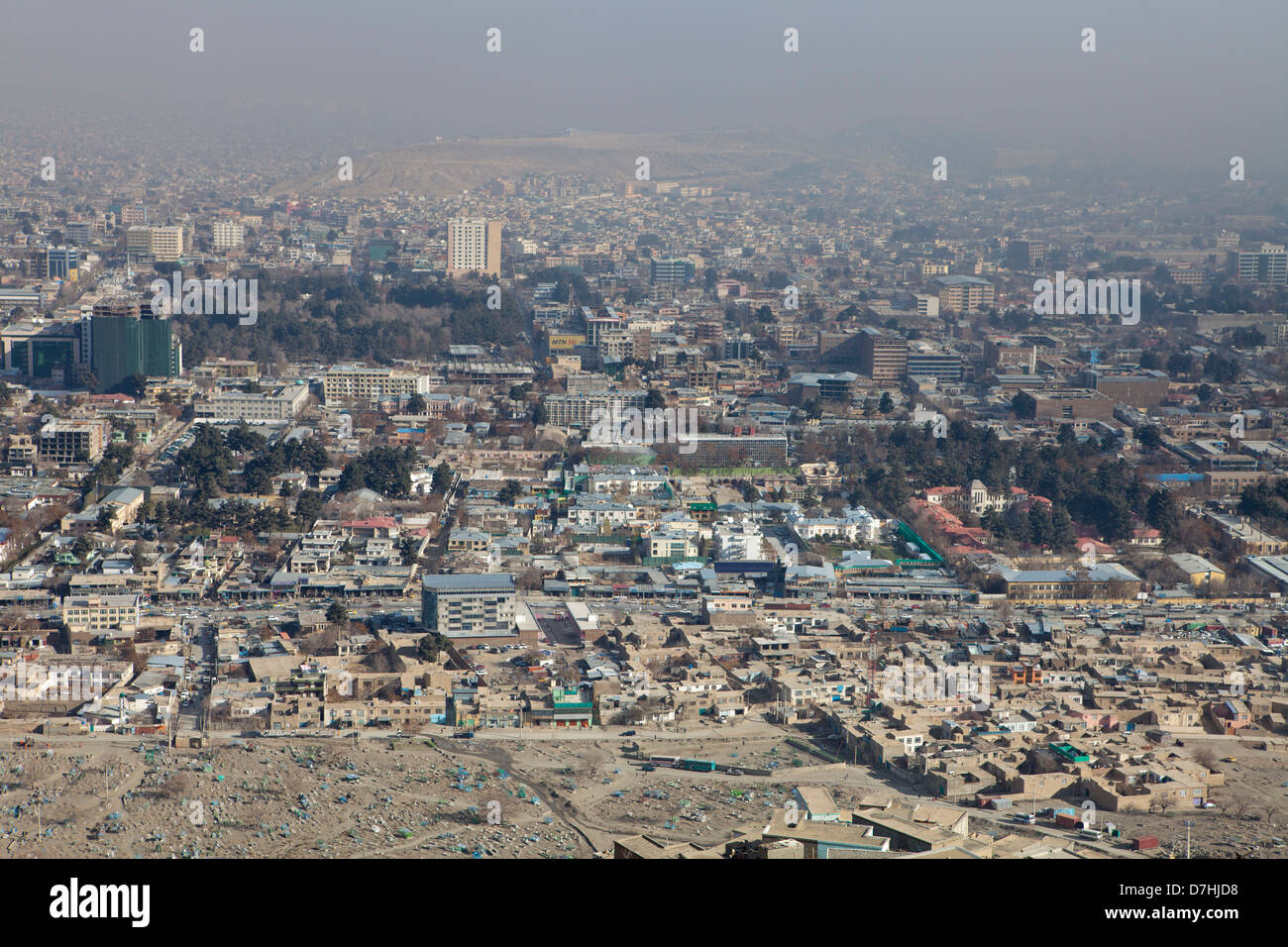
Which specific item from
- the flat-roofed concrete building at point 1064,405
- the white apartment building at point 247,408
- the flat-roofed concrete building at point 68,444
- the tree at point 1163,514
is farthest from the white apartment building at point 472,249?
the tree at point 1163,514

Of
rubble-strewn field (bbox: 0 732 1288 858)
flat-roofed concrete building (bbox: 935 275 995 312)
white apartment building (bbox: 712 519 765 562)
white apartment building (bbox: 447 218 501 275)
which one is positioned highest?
white apartment building (bbox: 447 218 501 275)

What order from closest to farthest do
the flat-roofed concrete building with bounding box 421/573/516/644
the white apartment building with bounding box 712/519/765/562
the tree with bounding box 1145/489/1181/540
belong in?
1. the flat-roofed concrete building with bounding box 421/573/516/644
2. the white apartment building with bounding box 712/519/765/562
3. the tree with bounding box 1145/489/1181/540

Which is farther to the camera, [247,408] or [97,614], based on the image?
[247,408]

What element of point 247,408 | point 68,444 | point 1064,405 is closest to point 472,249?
point 247,408

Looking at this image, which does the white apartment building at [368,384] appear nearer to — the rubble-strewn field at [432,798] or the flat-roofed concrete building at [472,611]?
the flat-roofed concrete building at [472,611]

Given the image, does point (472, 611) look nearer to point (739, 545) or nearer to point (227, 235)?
point (739, 545)

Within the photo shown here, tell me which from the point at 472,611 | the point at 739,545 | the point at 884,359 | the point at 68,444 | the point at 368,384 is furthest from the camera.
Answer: the point at 884,359

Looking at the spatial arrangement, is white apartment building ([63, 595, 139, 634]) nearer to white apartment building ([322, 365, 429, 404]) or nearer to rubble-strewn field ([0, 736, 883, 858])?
rubble-strewn field ([0, 736, 883, 858])

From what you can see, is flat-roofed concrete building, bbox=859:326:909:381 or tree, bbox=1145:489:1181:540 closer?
tree, bbox=1145:489:1181:540

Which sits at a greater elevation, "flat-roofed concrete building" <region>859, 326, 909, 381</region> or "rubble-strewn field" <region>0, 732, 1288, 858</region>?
"flat-roofed concrete building" <region>859, 326, 909, 381</region>

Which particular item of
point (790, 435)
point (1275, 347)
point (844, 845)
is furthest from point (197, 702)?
point (1275, 347)

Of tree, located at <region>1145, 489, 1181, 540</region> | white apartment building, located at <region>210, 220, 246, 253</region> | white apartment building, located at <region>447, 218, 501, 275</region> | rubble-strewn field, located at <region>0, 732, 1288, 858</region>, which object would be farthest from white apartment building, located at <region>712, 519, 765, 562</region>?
white apartment building, located at <region>210, 220, 246, 253</region>
